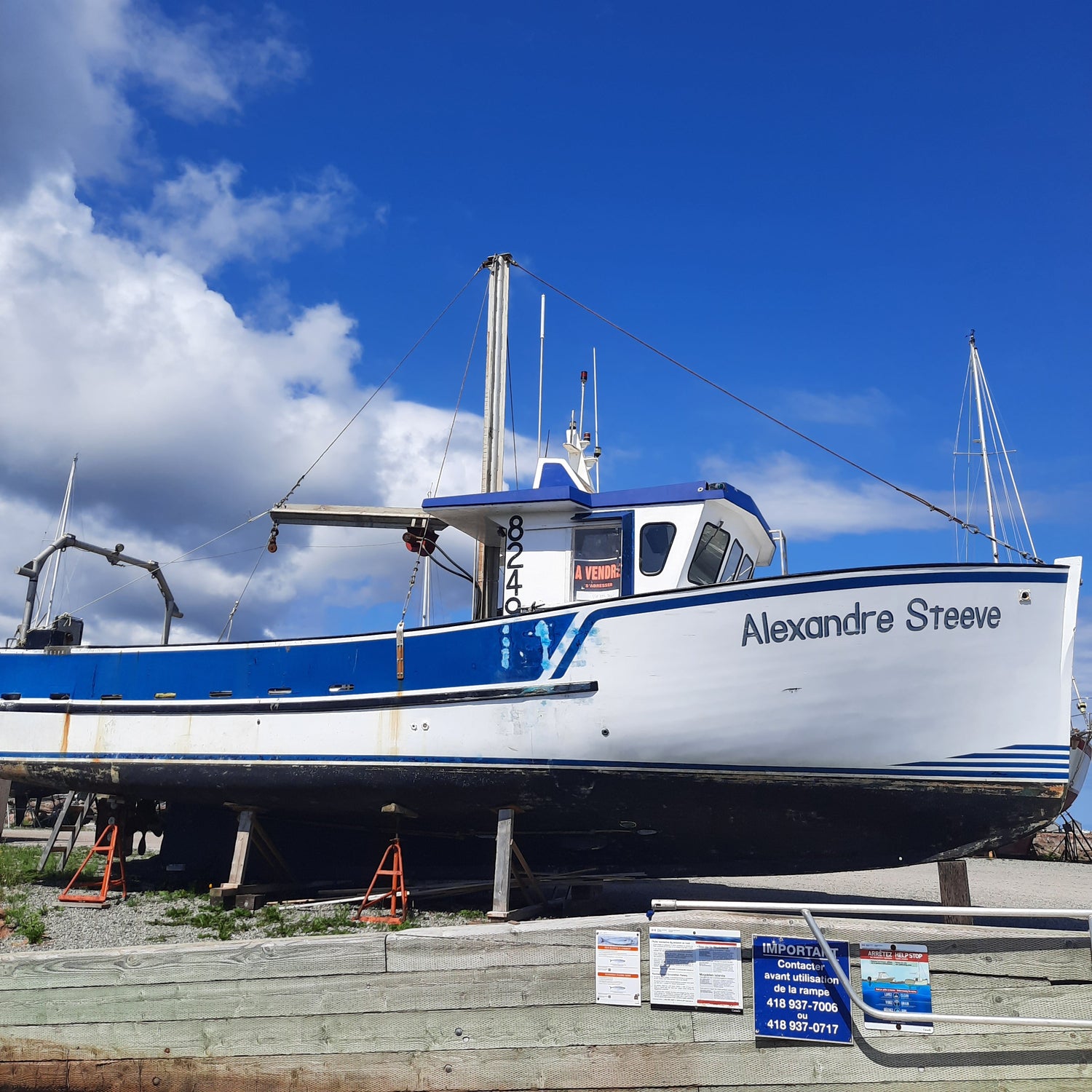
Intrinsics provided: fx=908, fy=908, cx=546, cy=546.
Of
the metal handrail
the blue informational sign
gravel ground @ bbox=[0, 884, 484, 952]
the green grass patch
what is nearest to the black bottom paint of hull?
gravel ground @ bbox=[0, 884, 484, 952]

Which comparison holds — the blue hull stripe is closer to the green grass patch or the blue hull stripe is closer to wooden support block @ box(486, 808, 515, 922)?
wooden support block @ box(486, 808, 515, 922)

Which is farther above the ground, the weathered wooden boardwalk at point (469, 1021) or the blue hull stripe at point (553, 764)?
the blue hull stripe at point (553, 764)

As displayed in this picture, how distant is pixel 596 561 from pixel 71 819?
13.5 m

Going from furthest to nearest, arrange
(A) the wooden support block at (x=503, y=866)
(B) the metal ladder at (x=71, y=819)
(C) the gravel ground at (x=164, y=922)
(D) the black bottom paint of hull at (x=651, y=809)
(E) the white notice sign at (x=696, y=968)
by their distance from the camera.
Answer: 1. (B) the metal ladder at (x=71, y=819)
2. (C) the gravel ground at (x=164, y=922)
3. (A) the wooden support block at (x=503, y=866)
4. (D) the black bottom paint of hull at (x=651, y=809)
5. (E) the white notice sign at (x=696, y=968)

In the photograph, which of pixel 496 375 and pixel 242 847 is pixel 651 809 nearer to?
pixel 242 847

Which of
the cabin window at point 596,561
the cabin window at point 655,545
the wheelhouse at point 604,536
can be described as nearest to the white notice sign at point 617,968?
the wheelhouse at point 604,536

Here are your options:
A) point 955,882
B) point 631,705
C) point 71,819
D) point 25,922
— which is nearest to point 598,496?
point 631,705

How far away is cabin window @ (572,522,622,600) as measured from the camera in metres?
9.27

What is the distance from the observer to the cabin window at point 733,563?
977 cm

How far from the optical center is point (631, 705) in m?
8.03

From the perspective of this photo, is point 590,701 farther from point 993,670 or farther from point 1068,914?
point 1068,914

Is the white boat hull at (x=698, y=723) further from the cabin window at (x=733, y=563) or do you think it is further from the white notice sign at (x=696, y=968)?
the white notice sign at (x=696, y=968)

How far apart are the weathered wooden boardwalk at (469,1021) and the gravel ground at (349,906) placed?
1467mm

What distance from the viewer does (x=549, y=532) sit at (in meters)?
9.62
